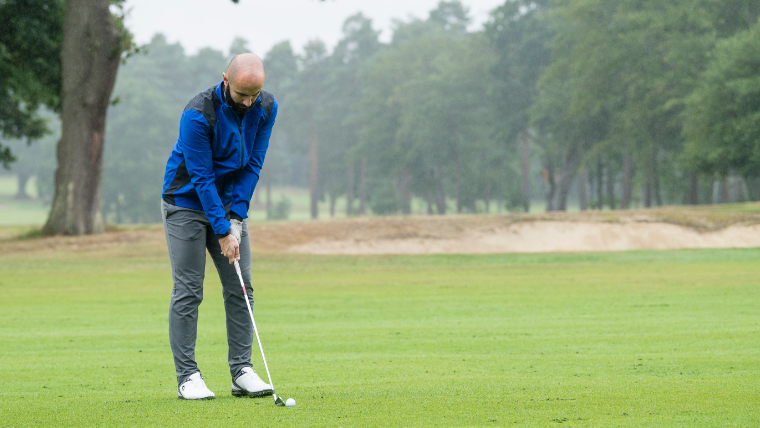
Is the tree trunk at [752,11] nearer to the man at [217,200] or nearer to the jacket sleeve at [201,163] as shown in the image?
the man at [217,200]

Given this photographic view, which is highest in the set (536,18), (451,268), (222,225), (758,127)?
(536,18)

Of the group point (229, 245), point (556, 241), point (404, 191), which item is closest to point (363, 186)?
point (404, 191)

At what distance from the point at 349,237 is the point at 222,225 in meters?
23.8

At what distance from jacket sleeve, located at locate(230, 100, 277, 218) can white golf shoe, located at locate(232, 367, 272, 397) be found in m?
0.98

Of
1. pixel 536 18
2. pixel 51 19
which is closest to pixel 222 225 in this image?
pixel 51 19

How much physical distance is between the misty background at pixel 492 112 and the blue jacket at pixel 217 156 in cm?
2546

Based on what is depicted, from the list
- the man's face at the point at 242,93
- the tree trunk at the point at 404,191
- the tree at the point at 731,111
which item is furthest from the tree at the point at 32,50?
the tree trunk at the point at 404,191

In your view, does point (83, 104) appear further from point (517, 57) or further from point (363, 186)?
point (363, 186)

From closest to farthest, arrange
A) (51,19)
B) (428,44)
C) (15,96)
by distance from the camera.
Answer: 1. (51,19)
2. (15,96)
3. (428,44)

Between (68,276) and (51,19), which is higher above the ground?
(51,19)

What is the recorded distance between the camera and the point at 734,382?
5.60 m

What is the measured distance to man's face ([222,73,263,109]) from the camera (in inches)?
193

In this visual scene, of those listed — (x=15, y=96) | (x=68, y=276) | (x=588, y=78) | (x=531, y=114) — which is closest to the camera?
(x=68, y=276)

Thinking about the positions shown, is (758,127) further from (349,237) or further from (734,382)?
(734,382)
